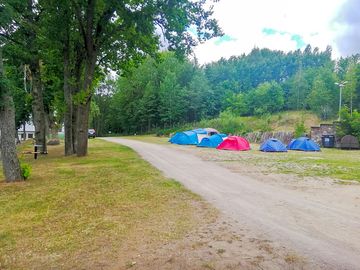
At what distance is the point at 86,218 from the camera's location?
6.45m

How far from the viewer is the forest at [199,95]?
5642cm

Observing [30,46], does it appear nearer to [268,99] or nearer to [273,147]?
[273,147]

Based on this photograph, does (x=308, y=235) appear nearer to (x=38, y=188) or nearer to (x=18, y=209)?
(x=18, y=209)

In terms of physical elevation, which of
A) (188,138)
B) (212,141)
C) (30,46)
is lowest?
(212,141)

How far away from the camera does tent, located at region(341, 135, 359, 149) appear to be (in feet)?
98.0

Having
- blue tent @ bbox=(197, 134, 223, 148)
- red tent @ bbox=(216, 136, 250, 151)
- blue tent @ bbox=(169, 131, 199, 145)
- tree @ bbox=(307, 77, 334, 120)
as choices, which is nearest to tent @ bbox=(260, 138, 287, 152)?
red tent @ bbox=(216, 136, 250, 151)

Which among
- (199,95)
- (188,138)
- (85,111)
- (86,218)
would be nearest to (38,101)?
(85,111)

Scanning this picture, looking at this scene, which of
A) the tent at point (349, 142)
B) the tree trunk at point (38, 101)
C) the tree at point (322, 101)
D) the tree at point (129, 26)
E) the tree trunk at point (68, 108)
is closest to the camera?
the tree at point (129, 26)

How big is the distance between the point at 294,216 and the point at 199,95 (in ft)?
193

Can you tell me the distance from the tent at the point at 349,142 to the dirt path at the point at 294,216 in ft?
73.0

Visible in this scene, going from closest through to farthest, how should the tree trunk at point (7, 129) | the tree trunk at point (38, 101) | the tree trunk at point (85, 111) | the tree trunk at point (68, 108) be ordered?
the tree trunk at point (7, 129)
the tree trunk at point (85, 111)
the tree trunk at point (68, 108)
the tree trunk at point (38, 101)

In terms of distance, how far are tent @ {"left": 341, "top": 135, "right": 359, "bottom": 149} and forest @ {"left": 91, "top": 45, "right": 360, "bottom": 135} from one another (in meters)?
21.8

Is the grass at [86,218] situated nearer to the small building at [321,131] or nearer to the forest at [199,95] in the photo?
the small building at [321,131]

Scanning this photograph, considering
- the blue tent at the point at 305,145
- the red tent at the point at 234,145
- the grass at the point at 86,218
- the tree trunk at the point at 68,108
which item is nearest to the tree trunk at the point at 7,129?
the grass at the point at 86,218
